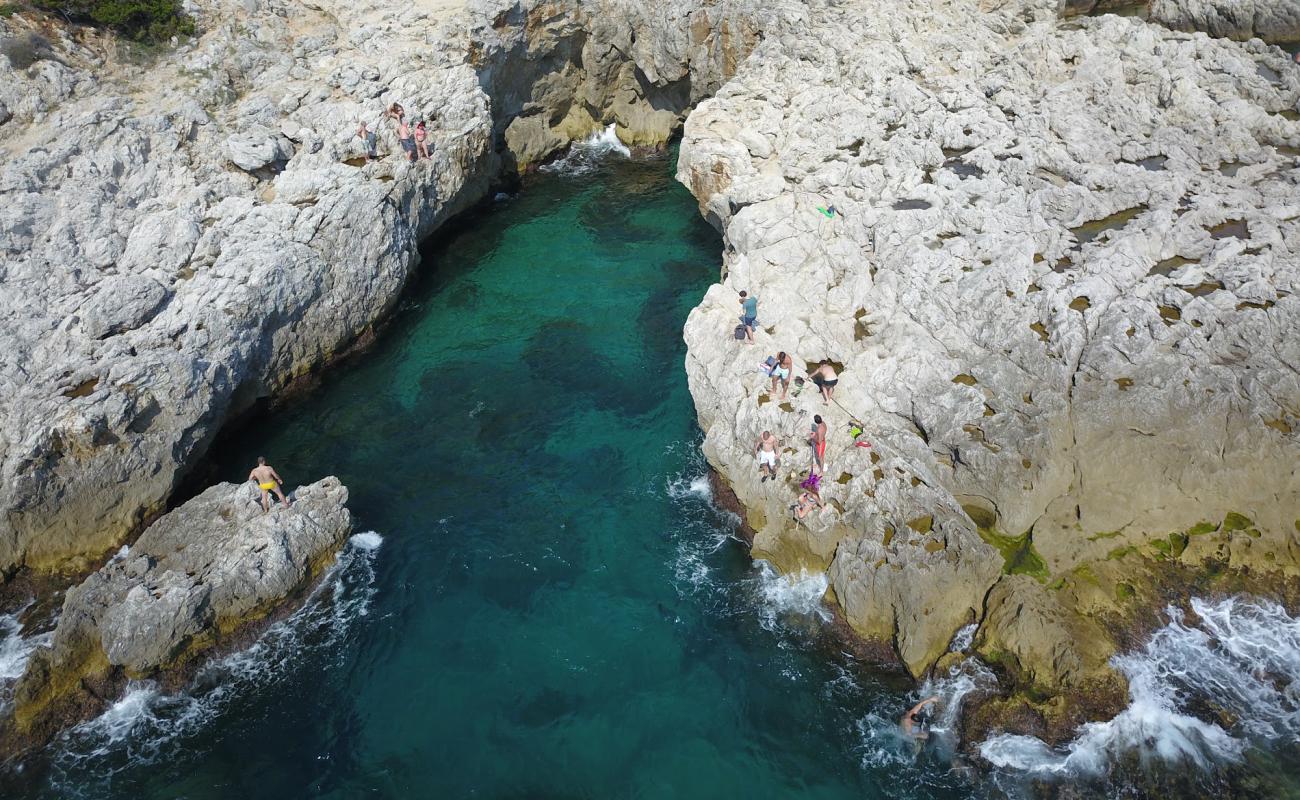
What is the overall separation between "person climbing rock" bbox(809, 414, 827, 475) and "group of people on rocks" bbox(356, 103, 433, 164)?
21.8 m

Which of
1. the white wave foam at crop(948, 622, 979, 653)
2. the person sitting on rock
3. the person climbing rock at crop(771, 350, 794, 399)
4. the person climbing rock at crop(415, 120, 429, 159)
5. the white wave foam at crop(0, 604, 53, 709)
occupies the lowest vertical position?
the white wave foam at crop(0, 604, 53, 709)

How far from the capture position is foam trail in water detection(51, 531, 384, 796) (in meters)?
19.5

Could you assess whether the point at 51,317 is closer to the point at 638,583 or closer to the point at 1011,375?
the point at 638,583

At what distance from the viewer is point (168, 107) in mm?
33312

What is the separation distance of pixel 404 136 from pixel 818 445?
2272cm

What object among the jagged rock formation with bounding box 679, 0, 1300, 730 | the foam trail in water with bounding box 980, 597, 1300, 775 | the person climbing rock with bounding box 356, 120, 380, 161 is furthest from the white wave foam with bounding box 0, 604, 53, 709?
the foam trail in water with bounding box 980, 597, 1300, 775

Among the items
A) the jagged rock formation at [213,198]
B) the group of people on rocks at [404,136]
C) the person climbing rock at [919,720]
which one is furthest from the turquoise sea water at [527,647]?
the group of people on rocks at [404,136]

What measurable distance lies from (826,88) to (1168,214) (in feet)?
46.0

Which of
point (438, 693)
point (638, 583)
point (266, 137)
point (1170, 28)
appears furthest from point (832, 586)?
point (266, 137)

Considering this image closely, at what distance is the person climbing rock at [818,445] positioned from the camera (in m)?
22.4

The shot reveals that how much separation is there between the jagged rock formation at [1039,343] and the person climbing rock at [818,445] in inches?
17.5

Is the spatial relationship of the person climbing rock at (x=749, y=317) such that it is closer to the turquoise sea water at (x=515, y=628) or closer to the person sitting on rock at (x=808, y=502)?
the turquoise sea water at (x=515, y=628)

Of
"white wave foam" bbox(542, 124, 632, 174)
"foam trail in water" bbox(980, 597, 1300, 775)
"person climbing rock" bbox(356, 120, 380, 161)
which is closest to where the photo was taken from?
"foam trail in water" bbox(980, 597, 1300, 775)

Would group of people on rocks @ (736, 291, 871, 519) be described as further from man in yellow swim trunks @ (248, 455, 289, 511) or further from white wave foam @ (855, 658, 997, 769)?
man in yellow swim trunks @ (248, 455, 289, 511)
